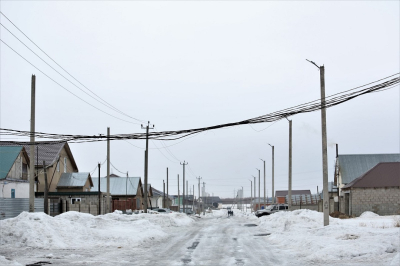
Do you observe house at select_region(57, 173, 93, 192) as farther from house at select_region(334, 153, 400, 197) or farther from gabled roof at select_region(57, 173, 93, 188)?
house at select_region(334, 153, 400, 197)

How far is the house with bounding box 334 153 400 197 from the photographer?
214ft

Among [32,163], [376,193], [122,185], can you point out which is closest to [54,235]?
[32,163]

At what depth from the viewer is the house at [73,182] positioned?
6042 cm

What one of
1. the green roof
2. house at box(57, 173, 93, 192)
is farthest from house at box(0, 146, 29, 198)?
house at box(57, 173, 93, 192)

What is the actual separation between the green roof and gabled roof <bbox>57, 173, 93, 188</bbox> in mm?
14560

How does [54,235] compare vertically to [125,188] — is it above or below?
below

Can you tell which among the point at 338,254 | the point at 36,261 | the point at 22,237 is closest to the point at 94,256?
the point at 36,261

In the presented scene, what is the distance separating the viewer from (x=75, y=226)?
85.3 ft

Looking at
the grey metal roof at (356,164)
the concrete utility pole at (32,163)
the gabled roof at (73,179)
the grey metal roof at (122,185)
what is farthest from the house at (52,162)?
the grey metal roof at (356,164)

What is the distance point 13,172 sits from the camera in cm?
4491

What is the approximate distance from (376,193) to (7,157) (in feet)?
122

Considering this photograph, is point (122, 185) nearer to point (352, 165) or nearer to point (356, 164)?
point (352, 165)

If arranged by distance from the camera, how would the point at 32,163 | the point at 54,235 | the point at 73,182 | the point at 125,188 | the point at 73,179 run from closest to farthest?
the point at 54,235 → the point at 32,163 → the point at 73,182 → the point at 73,179 → the point at 125,188

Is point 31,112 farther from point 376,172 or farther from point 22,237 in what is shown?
point 376,172
